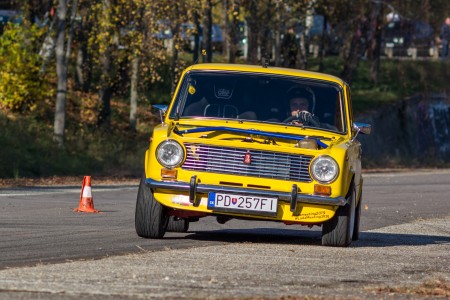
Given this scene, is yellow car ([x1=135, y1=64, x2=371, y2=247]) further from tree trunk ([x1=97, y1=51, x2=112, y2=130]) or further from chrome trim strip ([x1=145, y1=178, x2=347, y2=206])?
tree trunk ([x1=97, y1=51, x2=112, y2=130])

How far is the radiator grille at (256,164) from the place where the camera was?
40.1 ft

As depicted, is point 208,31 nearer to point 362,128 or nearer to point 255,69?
point 255,69

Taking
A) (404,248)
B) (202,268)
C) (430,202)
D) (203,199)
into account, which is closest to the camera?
(202,268)

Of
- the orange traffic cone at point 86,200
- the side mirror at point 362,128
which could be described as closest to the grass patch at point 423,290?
the side mirror at point 362,128

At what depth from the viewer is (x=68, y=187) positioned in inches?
976

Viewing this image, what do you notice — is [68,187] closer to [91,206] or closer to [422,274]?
[91,206]

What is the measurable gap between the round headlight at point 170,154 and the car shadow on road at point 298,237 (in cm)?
125

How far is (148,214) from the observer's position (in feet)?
41.0

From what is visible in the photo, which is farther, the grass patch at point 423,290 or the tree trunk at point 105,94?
the tree trunk at point 105,94

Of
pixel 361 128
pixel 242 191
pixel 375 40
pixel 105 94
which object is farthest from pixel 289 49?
pixel 242 191

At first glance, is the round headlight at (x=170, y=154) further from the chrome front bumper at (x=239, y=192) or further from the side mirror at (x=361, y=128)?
the side mirror at (x=361, y=128)

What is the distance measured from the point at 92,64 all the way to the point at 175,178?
31375 mm

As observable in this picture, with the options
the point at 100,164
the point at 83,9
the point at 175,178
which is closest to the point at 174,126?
the point at 175,178

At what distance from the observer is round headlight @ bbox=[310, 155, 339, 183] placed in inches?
481
